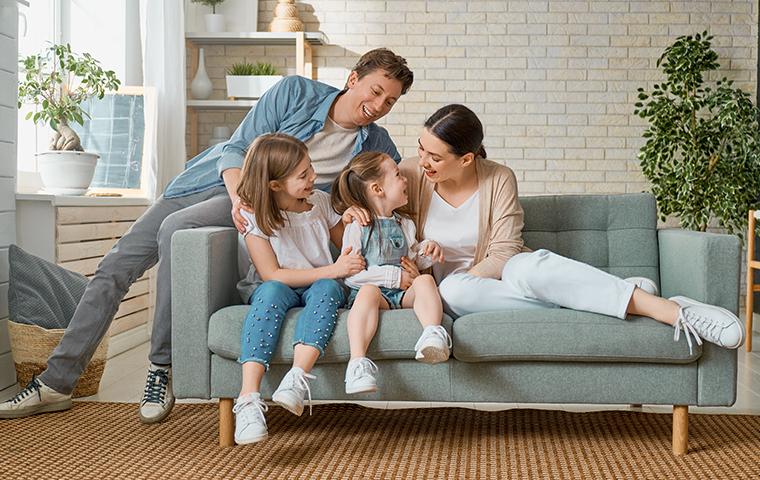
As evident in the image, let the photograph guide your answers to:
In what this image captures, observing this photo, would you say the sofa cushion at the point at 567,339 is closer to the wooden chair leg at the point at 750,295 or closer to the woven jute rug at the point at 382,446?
the woven jute rug at the point at 382,446

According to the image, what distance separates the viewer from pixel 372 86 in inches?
115

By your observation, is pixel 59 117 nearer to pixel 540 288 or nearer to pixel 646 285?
pixel 540 288

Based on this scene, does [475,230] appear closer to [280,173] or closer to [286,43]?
[280,173]

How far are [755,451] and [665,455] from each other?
0.86 ft

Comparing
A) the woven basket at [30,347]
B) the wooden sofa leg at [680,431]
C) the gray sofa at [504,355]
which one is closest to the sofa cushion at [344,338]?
the gray sofa at [504,355]

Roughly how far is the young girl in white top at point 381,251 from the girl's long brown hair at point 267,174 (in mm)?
189

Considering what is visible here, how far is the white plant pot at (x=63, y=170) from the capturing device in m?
3.98

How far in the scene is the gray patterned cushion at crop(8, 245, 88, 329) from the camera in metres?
3.19

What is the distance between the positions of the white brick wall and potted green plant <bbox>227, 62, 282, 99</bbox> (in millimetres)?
340

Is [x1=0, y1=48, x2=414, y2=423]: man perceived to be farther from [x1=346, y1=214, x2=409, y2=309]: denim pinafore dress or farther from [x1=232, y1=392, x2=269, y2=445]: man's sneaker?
[x1=232, y1=392, x2=269, y2=445]: man's sneaker

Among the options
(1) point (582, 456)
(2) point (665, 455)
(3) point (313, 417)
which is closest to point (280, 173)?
(3) point (313, 417)

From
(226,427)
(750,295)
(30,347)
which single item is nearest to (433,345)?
(226,427)

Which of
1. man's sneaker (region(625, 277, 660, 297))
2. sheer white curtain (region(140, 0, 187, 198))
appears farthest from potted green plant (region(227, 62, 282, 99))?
man's sneaker (region(625, 277, 660, 297))

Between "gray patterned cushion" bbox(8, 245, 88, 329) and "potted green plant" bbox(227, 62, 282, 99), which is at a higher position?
"potted green plant" bbox(227, 62, 282, 99)
